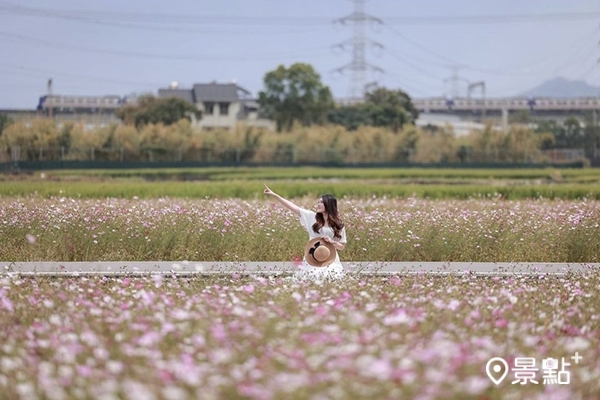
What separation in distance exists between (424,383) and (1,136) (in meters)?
47.4

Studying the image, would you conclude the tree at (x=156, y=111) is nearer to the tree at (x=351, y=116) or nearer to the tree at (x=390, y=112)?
the tree at (x=351, y=116)

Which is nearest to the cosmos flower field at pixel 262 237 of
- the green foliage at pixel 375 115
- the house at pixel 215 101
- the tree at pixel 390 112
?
the green foliage at pixel 375 115

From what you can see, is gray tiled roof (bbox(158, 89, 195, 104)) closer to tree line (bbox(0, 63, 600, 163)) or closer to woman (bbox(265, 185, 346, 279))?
tree line (bbox(0, 63, 600, 163))

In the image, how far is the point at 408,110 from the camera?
74.4 metres

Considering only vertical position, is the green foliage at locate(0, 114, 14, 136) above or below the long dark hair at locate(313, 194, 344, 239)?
above

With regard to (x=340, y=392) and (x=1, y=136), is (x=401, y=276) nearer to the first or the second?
(x=340, y=392)

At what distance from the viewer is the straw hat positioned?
9.27 m

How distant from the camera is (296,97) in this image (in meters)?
70.3

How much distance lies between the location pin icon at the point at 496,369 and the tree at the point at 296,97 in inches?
2552

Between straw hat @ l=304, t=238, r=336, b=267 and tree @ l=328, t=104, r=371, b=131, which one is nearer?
straw hat @ l=304, t=238, r=336, b=267

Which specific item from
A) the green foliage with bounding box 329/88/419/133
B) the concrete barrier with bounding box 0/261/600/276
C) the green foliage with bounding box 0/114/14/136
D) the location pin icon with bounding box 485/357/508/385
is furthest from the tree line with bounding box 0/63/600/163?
the location pin icon with bounding box 485/357/508/385

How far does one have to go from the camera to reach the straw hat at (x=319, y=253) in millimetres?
9266

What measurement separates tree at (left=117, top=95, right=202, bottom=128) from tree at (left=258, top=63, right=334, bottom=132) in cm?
648

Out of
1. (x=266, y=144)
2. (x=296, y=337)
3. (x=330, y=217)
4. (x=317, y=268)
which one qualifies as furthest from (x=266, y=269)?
(x=266, y=144)
